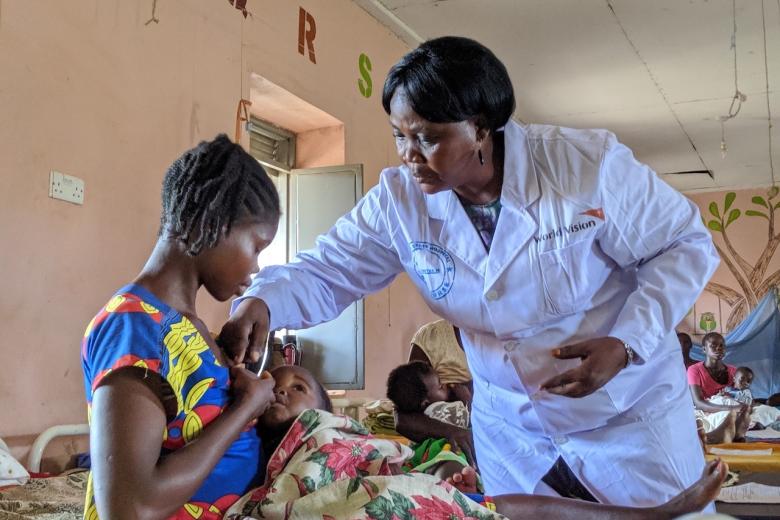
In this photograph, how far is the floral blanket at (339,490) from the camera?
4.29ft

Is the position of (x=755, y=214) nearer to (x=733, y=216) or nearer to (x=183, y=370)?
(x=733, y=216)

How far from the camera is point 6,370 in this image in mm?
3141

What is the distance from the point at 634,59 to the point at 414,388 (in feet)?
15.1

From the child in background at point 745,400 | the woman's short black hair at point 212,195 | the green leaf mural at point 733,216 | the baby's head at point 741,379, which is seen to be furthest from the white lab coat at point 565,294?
the green leaf mural at point 733,216

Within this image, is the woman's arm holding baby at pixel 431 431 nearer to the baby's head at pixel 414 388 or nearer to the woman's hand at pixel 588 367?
the baby's head at pixel 414 388

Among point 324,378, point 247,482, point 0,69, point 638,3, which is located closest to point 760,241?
point 638,3

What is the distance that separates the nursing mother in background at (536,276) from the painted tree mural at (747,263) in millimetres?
10121

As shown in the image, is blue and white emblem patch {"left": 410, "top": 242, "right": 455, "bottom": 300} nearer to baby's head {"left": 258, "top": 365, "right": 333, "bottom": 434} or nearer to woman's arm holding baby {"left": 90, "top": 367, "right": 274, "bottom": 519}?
baby's head {"left": 258, "top": 365, "right": 333, "bottom": 434}

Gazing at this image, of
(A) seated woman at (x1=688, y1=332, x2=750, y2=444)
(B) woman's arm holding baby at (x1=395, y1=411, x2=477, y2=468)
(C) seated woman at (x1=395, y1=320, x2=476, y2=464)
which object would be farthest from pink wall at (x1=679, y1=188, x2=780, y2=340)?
(B) woman's arm holding baby at (x1=395, y1=411, x2=477, y2=468)

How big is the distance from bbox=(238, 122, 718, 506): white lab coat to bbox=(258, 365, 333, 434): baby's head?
0.14m

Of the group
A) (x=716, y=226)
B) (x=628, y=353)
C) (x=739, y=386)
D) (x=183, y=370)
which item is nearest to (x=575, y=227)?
(x=628, y=353)

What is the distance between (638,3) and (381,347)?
3.25m

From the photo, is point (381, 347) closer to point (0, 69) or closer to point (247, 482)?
point (0, 69)

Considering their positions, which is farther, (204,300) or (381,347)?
(381,347)
